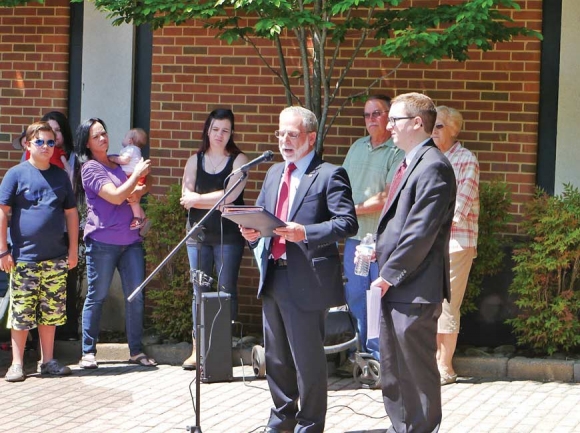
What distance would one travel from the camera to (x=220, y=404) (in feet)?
24.8

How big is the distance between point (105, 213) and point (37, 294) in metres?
0.90

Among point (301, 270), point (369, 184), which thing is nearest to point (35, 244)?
point (369, 184)

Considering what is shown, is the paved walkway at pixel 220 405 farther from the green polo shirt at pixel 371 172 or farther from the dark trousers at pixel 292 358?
the green polo shirt at pixel 371 172

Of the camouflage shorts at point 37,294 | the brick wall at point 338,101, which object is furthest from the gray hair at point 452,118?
the camouflage shorts at point 37,294

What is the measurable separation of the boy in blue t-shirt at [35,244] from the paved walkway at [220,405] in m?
0.44

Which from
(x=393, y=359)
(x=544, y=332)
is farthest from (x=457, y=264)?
(x=393, y=359)

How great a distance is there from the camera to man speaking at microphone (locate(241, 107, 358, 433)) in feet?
20.5

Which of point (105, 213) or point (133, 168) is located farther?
point (133, 168)

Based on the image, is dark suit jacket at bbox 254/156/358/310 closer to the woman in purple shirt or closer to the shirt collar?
the shirt collar

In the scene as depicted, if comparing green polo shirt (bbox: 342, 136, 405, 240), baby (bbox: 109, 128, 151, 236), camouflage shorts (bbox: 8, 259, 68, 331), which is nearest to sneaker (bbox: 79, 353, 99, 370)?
camouflage shorts (bbox: 8, 259, 68, 331)

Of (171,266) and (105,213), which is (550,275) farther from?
(105,213)

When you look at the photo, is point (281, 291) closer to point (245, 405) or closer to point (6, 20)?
point (245, 405)

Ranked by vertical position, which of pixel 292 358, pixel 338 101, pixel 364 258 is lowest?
pixel 292 358

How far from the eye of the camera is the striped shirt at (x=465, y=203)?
26.6 feet
